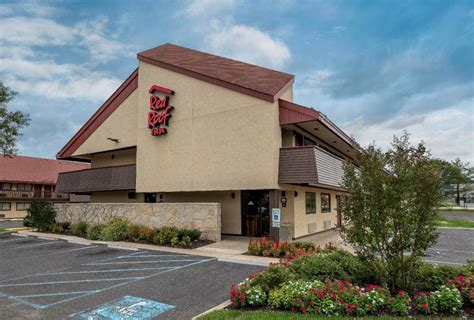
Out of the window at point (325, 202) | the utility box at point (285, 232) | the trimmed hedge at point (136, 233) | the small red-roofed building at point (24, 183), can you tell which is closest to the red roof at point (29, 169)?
Answer: the small red-roofed building at point (24, 183)

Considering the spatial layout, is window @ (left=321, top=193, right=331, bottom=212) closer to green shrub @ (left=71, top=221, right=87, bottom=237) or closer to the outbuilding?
the outbuilding

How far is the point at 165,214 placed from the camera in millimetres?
16484

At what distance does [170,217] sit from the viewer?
16.3 m

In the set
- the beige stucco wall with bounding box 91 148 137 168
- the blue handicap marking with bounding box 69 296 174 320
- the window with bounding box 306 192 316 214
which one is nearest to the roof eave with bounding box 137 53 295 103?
the beige stucco wall with bounding box 91 148 137 168

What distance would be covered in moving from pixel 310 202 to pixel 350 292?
47.5 feet

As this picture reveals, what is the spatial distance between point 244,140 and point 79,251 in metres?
8.93

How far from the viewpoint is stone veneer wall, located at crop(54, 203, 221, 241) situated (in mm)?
15250

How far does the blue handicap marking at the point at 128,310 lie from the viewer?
236 inches

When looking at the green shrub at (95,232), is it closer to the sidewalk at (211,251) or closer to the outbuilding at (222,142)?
the sidewalk at (211,251)

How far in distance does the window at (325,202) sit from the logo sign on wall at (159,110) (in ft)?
39.5

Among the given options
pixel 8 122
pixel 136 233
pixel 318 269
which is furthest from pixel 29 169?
pixel 318 269

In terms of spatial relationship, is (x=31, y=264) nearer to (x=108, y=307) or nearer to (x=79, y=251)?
(x=79, y=251)

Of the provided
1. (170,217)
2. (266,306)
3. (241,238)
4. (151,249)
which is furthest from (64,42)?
(266,306)

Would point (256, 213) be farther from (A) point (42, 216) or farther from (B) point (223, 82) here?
(A) point (42, 216)
